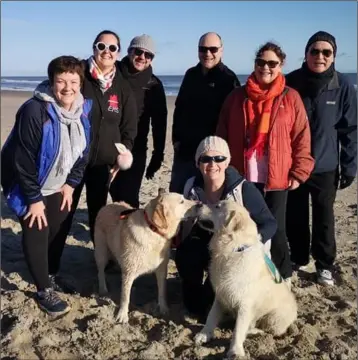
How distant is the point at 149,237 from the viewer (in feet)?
12.6

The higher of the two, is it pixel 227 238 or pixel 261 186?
pixel 261 186

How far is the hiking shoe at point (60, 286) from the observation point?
4172 mm

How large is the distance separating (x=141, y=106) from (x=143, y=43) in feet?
2.12

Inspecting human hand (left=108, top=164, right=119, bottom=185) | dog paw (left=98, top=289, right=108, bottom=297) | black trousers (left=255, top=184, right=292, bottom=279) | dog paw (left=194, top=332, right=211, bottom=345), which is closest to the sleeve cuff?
human hand (left=108, top=164, right=119, bottom=185)

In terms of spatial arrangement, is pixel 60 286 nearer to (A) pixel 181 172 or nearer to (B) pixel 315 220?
(A) pixel 181 172

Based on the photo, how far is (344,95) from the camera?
4.18m

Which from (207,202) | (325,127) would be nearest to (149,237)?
(207,202)

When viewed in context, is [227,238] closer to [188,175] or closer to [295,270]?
[188,175]

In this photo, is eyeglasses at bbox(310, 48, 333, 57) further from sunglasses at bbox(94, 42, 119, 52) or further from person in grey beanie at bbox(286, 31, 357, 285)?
sunglasses at bbox(94, 42, 119, 52)

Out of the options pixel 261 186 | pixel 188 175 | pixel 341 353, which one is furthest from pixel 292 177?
pixel 341 353

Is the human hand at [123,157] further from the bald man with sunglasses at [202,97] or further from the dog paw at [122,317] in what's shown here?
the dog paw at [122,317]

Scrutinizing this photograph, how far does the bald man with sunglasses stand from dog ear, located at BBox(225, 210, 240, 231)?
116 cm

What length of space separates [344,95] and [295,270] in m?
1.90

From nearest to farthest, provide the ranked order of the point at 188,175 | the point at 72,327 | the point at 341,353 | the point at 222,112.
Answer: the point at 341,353 → the point at 72,327 → the point at 222,112 → the point at 188,175
